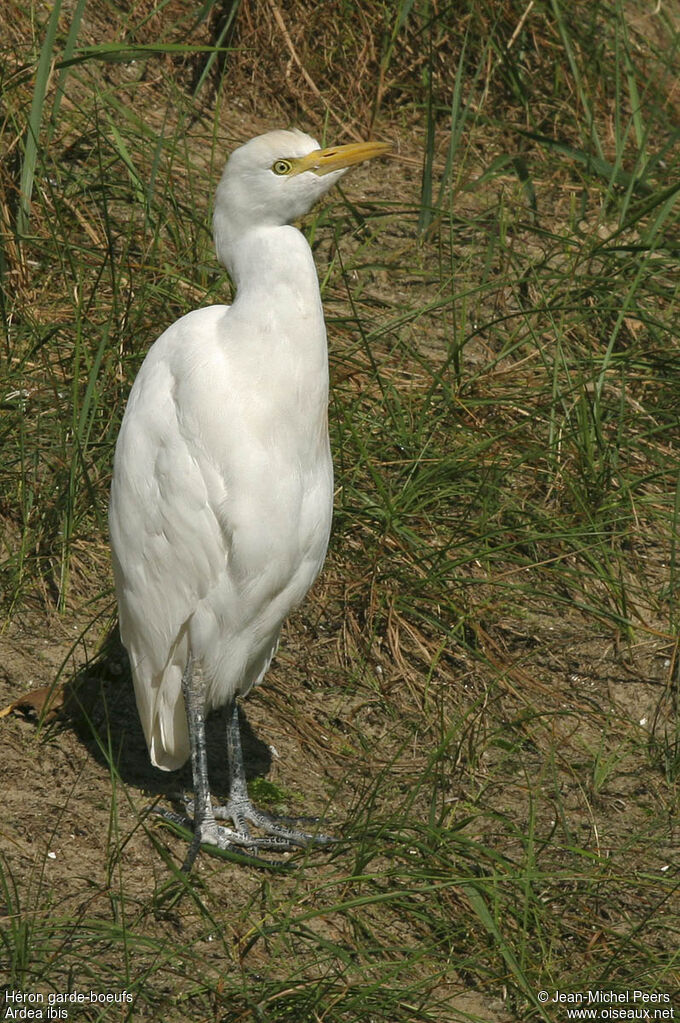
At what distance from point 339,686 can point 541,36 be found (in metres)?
3.34

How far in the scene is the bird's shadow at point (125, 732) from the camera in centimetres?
336

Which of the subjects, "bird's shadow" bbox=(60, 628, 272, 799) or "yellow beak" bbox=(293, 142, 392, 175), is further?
"bird's shadow" bbox=(60, 628, 272, 799)

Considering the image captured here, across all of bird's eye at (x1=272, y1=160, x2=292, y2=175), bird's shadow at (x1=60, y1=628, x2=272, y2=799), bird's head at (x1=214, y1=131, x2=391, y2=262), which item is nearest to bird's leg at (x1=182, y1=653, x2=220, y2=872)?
bird's shadow at (x1=60, y1=628, x2=272, y2=799)

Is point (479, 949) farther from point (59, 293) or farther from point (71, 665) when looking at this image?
point (59, 293)

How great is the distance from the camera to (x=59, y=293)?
427 cm

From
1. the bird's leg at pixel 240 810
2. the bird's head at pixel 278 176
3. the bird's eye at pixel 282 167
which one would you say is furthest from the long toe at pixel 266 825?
the bird's eye at pixel 282 167

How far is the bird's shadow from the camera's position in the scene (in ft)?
11.0

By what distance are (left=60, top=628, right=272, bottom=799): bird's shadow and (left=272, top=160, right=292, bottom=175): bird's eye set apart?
4.83ft

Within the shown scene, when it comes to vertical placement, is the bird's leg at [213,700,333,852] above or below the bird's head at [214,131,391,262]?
below

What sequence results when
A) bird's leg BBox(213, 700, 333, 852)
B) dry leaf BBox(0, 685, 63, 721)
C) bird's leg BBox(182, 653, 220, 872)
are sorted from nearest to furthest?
bird's leg BBox(182, 653, 220, 872), bird's leg BBox(213, 700, 333, 852), dry leaf BBox(0, 685, 63, 721)

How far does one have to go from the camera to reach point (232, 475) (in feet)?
9.61

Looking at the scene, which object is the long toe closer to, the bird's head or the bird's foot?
the bird's foot

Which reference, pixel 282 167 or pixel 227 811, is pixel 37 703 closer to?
pixel 227 811

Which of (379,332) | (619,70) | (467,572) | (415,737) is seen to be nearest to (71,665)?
(415,737)
